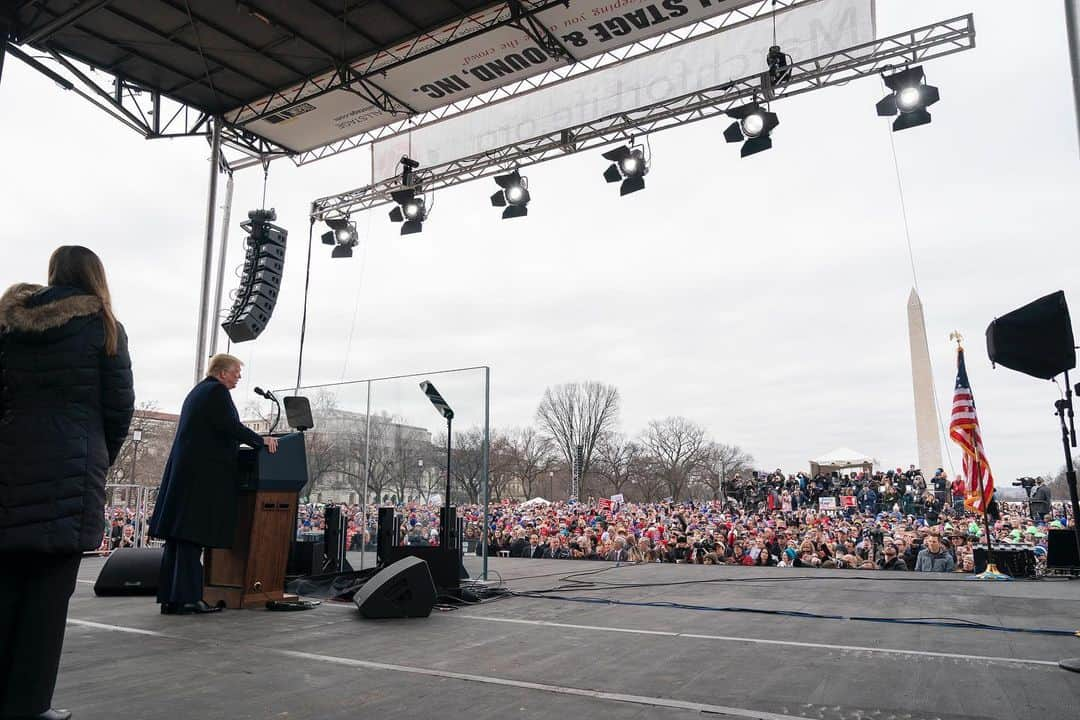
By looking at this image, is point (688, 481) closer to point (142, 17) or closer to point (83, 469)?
point (142, 17)

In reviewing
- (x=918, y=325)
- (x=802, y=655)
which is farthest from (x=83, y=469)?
(x=918, y=325)

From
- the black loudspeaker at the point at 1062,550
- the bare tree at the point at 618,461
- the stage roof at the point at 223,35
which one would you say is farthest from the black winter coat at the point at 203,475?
the bare tree at the point at 618,461

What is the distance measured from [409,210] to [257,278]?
2595mm

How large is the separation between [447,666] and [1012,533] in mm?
12413

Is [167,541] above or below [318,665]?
above

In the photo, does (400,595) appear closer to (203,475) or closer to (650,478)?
(203,475)

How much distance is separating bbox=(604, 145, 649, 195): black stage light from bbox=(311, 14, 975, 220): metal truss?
20 centimetres

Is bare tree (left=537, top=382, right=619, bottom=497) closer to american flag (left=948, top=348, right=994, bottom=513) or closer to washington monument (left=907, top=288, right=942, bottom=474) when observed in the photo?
washington monument (left=907, top=288, right=942, bottom=474)

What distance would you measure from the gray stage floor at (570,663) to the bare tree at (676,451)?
145 feet

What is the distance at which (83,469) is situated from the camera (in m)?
2.18

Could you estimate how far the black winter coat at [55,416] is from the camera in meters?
2.06

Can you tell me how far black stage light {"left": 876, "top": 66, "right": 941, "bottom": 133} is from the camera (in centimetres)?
752

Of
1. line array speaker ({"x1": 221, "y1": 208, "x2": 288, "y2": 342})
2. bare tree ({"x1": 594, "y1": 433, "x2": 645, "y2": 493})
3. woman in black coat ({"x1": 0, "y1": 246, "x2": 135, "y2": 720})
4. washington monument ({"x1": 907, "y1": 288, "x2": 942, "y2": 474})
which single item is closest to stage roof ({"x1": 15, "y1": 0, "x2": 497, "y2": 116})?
line array speaker ({"x1": 221, "y1": 208, "x2": 288, "y2": 342})

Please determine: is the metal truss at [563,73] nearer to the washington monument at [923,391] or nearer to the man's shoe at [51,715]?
the man's shoe at [51,715]
